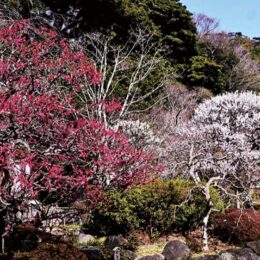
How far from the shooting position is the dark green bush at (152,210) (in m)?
10.1

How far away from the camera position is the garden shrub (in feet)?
31.7

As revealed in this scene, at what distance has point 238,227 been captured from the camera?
977cm

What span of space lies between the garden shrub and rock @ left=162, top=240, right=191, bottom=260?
1492mm

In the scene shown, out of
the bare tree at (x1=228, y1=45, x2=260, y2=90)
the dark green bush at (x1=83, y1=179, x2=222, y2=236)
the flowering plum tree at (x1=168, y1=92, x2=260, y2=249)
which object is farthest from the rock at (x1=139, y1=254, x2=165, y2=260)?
the bare tree at (x1=228, y1=45, x2=260, y2=90)

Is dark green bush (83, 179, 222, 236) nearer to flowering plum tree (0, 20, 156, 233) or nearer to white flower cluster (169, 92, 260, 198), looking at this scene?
white flower cluster (169, 92, 260, 198)

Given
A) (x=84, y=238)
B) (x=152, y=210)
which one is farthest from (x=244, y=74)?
(x=84, y=238)

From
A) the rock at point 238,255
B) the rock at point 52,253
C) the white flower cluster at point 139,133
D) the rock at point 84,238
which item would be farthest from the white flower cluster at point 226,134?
the rock at point 52,253

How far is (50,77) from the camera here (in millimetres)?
7453

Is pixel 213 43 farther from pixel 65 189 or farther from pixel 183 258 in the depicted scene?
pixel 65 189

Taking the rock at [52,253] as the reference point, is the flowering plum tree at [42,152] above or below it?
above

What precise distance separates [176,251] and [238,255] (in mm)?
1194

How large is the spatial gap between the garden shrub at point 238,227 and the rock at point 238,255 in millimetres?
911

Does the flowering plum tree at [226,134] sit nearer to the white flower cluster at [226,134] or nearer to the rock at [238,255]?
the white flower cluster at [226,134]

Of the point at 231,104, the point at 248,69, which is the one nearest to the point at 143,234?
the point at 231,104
